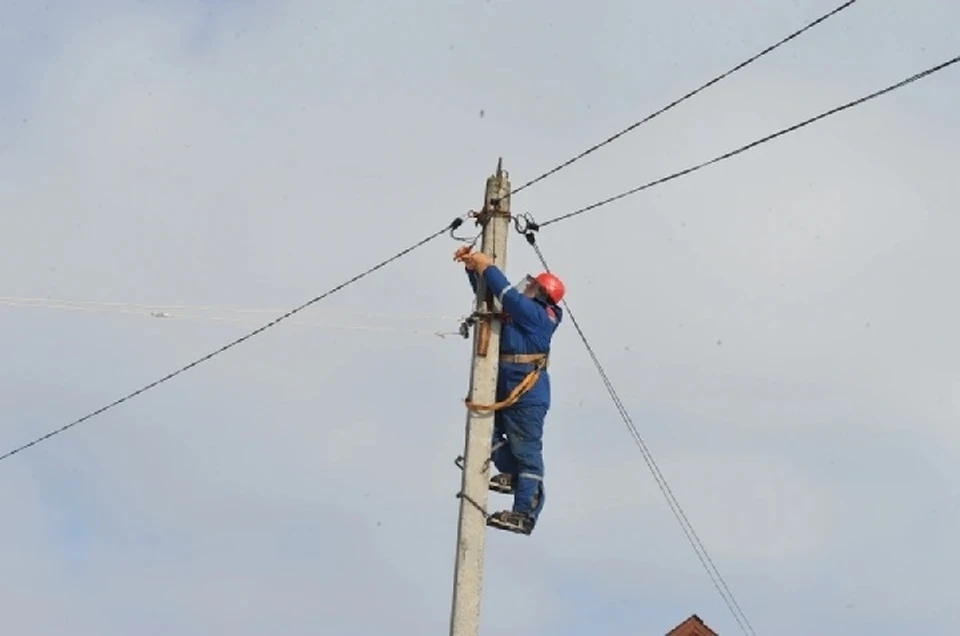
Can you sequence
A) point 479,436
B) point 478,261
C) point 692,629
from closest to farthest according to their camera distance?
1. point 479,436
2. point 478,261
3. point 692,629

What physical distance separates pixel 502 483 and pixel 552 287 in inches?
53.2

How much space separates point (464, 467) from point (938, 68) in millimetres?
3965

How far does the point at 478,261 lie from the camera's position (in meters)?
11.3

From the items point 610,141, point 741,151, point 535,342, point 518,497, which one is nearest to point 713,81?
point 741,151

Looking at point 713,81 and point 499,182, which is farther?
point 499,182

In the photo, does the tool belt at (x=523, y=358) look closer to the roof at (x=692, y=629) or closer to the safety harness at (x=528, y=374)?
the safety harness at (x=528, y=374)

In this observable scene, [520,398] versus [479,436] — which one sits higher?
[520,398]

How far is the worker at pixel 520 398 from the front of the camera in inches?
444

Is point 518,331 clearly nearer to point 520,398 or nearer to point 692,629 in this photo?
point 520,398

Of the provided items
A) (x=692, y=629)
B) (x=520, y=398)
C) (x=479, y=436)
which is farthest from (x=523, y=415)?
(x=692, y=629)

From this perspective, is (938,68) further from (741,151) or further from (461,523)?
(461,523)

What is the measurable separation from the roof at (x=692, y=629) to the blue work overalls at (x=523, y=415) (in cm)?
555

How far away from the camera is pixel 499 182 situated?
11.5m

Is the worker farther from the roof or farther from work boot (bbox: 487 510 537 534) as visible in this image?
the roof
